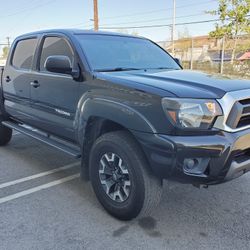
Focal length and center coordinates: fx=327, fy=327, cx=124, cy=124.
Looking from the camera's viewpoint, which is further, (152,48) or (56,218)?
(152,48)

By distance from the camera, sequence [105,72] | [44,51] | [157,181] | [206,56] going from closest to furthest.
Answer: [157,181] → [105,72] → [44,51] → [206,56]

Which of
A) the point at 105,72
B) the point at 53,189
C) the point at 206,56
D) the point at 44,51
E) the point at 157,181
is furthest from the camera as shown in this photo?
the point at 206,56

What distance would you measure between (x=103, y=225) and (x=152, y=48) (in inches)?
102

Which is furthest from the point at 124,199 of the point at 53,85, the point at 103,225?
the point at 53,85

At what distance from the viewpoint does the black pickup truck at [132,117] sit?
8.55ft

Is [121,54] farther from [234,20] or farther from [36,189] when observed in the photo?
[234,20]

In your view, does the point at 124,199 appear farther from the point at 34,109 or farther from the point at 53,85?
the point at 34,109

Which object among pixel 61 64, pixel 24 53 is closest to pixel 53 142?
pixel 61 64

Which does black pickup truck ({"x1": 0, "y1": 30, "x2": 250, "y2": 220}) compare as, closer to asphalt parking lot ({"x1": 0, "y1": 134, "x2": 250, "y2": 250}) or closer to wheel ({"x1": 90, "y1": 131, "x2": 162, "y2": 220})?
wheel ({"x1": 90, "y1": 131, "x2": 162, "y2": 220})

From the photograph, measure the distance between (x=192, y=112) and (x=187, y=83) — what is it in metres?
0.39

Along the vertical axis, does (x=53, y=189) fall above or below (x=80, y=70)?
below

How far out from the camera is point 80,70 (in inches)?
138

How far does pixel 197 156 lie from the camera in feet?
8.44

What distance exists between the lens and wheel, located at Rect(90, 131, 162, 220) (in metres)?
2.85
